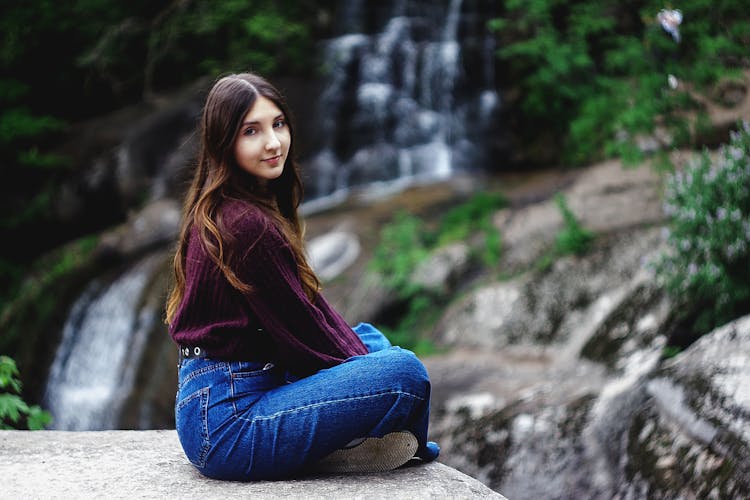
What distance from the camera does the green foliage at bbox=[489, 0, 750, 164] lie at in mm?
6023

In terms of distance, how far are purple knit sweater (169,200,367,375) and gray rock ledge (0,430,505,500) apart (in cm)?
38

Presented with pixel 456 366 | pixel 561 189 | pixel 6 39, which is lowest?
pixel 456 366

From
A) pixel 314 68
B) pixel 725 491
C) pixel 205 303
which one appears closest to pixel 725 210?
pixel 725 491

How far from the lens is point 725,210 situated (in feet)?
14.3

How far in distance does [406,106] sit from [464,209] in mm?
3520

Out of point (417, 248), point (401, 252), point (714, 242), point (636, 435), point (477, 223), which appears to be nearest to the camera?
point (636, 435)

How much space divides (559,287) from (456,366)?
113 centimetres

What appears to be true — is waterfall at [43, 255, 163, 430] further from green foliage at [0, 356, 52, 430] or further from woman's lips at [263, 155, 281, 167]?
woman's lips at [263, 155, 281, 167]

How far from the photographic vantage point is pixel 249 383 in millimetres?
2424

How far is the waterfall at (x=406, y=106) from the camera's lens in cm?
1122

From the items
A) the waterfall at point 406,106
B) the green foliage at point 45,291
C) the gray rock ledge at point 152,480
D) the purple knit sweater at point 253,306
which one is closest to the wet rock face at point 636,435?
the gray rock ledge at point 152,480

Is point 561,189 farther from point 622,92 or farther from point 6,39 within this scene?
point 6,39

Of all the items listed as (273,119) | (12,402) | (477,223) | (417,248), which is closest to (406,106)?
(477,223)

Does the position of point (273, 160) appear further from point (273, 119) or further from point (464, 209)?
point (464, 209)
